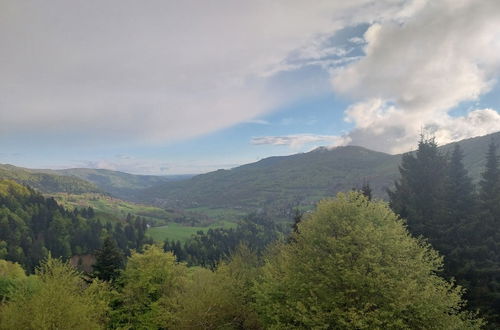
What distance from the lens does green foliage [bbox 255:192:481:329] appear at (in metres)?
24.6

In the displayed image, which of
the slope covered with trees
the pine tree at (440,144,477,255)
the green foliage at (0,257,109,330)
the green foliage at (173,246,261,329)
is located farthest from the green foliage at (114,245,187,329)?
the pine tree at (440,144,477,255)

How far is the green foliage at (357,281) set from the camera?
24.6m

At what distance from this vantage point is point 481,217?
131 ft

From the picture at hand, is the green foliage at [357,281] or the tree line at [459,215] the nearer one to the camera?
the green foliage at [357,281]

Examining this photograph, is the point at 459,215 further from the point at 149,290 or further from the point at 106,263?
the point at 106,263

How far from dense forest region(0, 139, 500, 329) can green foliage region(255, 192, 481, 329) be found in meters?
0.12

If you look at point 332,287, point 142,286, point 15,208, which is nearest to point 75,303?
point 142,286

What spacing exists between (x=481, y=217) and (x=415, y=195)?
29.1 feet

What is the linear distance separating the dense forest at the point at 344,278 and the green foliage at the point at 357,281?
118 millimetres

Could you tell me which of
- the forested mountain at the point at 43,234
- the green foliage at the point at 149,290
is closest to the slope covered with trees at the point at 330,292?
the green foliage at the point at 149,290

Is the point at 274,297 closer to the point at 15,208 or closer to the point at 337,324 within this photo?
the point at 337,324

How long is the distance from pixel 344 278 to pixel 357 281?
1192 millimetres

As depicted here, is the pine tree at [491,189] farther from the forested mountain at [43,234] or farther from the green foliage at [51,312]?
the forested mountain at [43,234]

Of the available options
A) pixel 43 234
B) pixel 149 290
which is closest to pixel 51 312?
pixel 149 290
